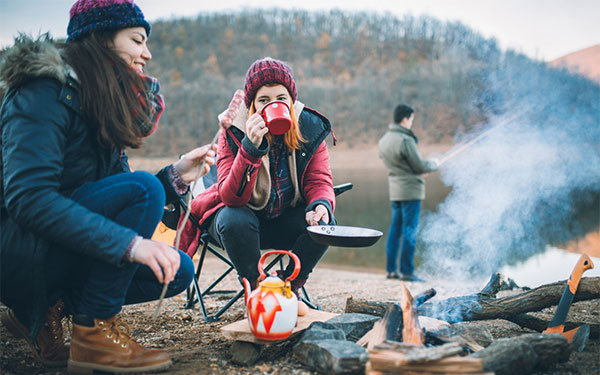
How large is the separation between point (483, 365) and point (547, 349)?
0.31m

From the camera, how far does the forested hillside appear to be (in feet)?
103

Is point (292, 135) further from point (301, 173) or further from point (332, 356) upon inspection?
→ point (332, 356)

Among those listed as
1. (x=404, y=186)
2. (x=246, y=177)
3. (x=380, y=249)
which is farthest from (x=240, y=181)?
(x=380, y=249)

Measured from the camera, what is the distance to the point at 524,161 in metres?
4.81

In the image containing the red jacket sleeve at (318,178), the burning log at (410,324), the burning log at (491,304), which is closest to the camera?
the burning log at (410,324)

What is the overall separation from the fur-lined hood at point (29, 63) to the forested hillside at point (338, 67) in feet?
60.4

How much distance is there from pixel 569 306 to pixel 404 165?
125 inches

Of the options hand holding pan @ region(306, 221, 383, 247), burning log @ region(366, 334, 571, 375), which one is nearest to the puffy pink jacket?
hand holding pan @ region(306, 221, 383, 247)

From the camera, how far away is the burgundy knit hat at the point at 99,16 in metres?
1.43

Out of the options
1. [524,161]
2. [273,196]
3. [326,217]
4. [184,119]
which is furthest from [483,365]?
[184,119]

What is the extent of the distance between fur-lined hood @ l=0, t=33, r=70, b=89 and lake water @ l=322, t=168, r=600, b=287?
4.00 m

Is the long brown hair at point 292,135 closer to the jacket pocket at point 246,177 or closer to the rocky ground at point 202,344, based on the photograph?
the jacket pocket at point 246,177

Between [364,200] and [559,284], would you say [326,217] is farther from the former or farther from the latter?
[364,200]

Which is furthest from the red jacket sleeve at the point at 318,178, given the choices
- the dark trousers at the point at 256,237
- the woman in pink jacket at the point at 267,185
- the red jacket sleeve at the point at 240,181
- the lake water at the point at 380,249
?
the lake water at the point at 380,249
